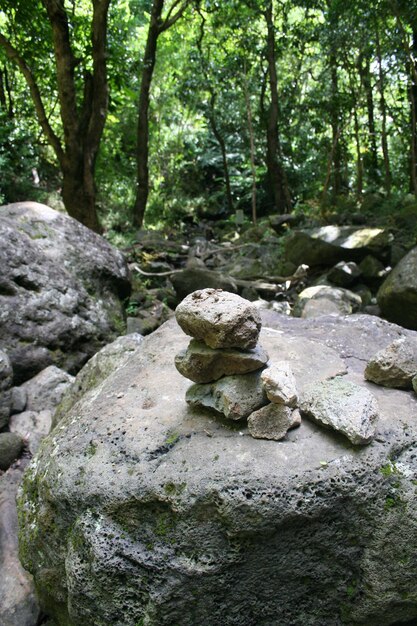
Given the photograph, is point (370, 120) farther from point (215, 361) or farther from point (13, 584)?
point (13, 584)

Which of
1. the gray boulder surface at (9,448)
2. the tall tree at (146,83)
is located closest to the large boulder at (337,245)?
the tall tree at (146,83)

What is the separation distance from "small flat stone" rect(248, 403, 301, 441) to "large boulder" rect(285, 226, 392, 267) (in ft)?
20.8

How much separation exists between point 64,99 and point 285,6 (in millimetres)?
6738

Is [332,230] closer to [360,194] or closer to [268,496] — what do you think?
[360,194]

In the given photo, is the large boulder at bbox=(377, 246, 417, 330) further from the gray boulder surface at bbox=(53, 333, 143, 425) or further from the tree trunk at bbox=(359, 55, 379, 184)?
the tree trunk at bbox=(359, 55, 379, 184)

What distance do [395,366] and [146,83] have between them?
34.3ft

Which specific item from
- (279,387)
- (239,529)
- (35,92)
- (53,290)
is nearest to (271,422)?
(279,387)

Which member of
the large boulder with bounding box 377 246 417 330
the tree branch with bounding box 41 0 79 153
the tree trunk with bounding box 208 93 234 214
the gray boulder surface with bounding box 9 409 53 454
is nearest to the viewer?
the gray boulder surface with bounding box 9 409 53 454

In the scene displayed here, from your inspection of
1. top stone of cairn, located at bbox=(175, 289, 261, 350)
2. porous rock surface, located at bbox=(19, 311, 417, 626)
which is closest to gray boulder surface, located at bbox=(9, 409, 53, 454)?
porous rock surface, located at bbox=(19, 311, 417, 626)

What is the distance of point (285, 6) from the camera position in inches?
456

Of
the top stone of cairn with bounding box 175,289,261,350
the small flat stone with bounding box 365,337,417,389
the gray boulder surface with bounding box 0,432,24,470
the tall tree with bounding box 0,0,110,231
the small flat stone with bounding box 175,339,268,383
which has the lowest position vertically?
the gray boulder surface with bounding box 0,432,24,470

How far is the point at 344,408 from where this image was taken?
2334 mm

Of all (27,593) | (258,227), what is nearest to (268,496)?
(27,593)

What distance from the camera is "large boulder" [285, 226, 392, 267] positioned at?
8.24 metres
